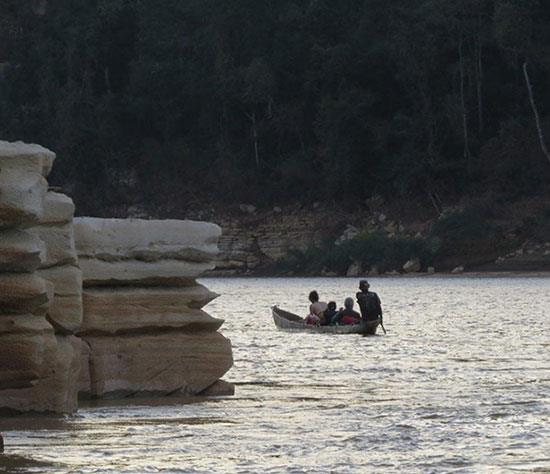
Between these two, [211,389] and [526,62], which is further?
[526,62]

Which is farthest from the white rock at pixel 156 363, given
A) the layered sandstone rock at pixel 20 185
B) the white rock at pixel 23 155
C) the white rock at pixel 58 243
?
the layered sandstone rock at pixel 20 185

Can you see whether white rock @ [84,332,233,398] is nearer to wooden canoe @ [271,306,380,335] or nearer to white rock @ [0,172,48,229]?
white rock @ [0,172,48,229]

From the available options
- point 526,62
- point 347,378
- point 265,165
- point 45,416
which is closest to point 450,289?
point 526,62

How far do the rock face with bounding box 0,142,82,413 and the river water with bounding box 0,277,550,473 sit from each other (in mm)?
679

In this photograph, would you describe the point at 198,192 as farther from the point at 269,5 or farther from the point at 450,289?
the point at 450,289

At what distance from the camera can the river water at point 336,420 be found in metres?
15.0

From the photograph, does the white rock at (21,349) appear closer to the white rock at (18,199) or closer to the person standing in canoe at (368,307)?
the white rock at (18,199)

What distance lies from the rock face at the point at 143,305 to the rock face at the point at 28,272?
176 centimetres

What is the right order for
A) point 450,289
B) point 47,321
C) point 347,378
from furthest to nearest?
point 450,289 < point 347,378 < point 47,321

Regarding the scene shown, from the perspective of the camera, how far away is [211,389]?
21047 millimetres

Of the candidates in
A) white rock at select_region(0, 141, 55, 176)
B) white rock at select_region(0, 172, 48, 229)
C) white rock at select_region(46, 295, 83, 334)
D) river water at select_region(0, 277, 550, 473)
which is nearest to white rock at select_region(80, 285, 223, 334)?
river water at select_region(0, 277, 550, 473)

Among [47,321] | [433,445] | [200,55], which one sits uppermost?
[200,55]

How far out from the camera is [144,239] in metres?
19.8

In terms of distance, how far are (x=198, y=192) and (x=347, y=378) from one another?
254 ft
